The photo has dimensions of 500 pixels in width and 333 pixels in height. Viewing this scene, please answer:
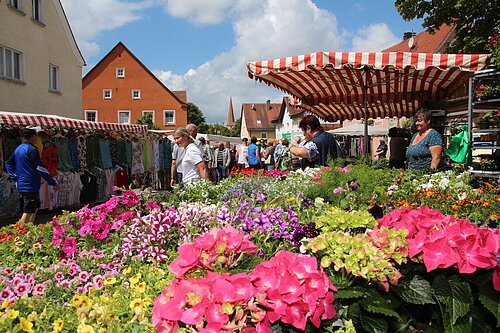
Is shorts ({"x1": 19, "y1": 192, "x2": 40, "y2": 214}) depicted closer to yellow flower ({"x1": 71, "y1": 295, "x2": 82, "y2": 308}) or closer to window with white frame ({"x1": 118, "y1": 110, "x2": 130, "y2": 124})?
yellow flower ({"x1": 71, "y1": 295, "x2": 82, "y2": 308})

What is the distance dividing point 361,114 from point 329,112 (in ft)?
2.78

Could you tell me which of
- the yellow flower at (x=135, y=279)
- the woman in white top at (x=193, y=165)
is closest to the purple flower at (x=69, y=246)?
the yellow flower at (x=135, y=279)

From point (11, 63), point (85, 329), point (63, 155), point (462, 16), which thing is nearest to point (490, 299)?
point (85, 329)

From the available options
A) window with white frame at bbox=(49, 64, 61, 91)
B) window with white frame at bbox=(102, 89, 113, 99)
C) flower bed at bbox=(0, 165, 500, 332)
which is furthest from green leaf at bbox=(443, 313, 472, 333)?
window with white frame at bbox=(102, 89, 113, 99)

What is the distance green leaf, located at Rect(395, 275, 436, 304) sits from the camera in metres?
1.43

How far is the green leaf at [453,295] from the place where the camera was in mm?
1384

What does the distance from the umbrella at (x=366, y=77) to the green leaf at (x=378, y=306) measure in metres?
4.35

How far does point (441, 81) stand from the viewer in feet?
22.9

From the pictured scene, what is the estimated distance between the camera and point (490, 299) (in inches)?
55.9

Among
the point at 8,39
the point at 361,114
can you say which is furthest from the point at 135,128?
the point at 361,114

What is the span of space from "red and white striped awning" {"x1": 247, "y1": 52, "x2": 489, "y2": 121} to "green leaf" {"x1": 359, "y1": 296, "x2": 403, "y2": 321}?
14.3 feet

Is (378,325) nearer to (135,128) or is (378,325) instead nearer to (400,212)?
(400,212)

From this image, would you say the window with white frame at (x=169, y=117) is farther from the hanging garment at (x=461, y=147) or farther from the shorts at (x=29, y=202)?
the hanging garment at (x=461, y=147)

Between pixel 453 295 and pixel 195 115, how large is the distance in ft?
218
